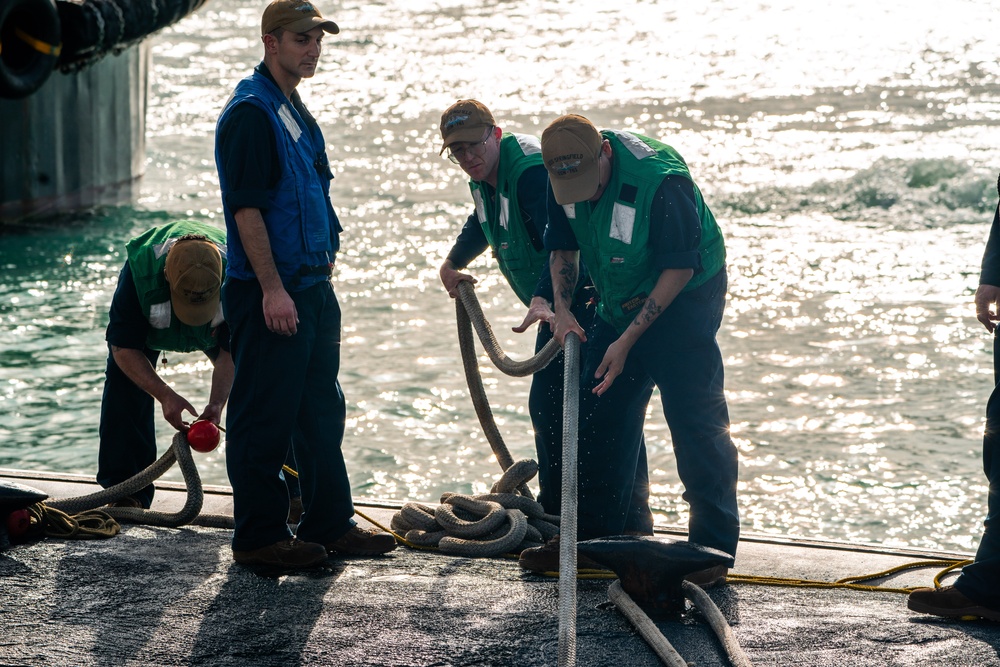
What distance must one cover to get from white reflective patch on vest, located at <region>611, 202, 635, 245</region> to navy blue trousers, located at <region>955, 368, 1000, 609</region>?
3.72 feet

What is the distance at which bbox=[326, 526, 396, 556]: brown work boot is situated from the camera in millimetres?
4082

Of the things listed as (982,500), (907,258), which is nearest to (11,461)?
(982,500)

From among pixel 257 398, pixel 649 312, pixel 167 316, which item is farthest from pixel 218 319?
pixel 649 312

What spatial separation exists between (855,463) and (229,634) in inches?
170

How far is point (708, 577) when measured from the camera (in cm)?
374

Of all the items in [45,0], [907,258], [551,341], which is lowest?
[907,258]

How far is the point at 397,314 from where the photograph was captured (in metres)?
9.86

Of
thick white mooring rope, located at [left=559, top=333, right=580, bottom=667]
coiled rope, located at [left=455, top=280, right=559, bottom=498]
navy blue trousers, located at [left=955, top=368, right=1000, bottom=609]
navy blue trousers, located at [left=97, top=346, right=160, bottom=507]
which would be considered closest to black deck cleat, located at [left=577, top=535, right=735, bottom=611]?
thick white mooring rope, located at [left=559, top=333, right=580, bottom=667]

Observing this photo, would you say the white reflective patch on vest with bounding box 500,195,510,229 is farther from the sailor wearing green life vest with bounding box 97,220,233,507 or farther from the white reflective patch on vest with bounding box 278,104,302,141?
the sailor wearing green life vest with bounding box 97,220,233,507

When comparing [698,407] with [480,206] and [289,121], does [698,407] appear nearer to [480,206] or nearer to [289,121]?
[480,206]

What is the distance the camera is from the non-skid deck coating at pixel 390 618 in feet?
10.9

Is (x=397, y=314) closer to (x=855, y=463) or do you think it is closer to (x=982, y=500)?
(x=855, y=463)

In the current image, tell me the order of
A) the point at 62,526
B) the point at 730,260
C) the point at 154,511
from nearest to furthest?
the point at 62,526, the point at 154,511, the point at 730,260

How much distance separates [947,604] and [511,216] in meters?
1.88
